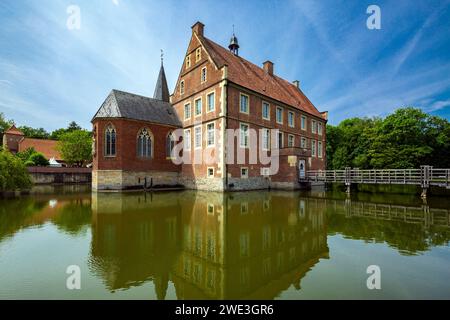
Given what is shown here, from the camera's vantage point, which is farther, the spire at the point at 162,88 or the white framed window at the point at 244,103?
the spire at the point at 162,88

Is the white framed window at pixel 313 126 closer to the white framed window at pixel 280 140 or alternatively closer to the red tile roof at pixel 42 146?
the white framed window at pixel 280 140

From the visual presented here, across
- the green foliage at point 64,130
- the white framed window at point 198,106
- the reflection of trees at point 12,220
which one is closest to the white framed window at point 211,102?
the white framed window at point 198,106

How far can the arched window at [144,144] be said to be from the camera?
848 inches

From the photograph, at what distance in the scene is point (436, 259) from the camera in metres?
5.02

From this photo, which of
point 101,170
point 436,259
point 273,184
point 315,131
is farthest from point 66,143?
point 436,259

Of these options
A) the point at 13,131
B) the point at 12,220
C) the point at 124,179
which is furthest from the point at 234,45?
the point at 13,131

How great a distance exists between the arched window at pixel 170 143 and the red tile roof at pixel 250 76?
28.2ft

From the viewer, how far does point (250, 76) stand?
77.7ft

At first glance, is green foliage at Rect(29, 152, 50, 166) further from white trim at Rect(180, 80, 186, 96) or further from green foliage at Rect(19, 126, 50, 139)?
green foliage at Rect(19, 126, 50, 139)

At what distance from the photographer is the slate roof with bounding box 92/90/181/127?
20741mm

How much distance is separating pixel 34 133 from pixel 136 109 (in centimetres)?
6511

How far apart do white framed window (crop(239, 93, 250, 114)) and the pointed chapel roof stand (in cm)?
1693

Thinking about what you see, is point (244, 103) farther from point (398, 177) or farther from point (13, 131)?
point (13, 131)

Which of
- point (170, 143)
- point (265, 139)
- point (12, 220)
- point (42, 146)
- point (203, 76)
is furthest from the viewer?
point (42, 146)
